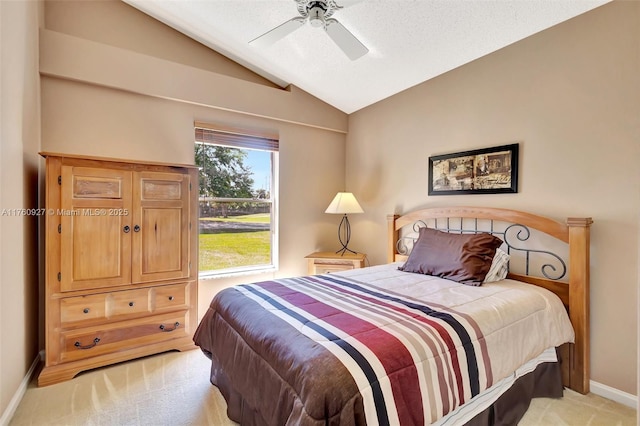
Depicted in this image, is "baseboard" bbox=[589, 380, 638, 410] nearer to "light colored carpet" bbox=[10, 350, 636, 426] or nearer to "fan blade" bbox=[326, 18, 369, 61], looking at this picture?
"light colored carpet" bbox=[10, 350, 636, 426]

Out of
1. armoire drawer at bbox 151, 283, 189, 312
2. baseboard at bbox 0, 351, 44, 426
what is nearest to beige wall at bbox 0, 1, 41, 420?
baseboard at bbox 0, 351, 44, 426

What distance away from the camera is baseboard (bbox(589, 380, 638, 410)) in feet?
6.33

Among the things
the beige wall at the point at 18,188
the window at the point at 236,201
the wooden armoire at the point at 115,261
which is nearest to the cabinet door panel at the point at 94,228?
the wooden armoire at the point at 115,261

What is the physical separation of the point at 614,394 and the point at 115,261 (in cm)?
370

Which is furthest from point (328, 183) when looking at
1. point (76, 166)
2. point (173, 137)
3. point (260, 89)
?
point (76, 166)

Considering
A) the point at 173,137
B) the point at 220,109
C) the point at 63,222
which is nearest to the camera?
the point at 63,222

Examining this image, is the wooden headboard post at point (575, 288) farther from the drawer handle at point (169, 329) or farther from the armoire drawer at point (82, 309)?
the armoire drawer at point (82, 309)

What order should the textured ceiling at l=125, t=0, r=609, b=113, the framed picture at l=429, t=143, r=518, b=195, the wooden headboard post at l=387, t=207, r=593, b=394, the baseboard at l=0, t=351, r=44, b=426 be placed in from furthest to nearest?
the framed picture at l=429, t=143, r=518, b=195, the textured ceiling at l=125, t=0, r=609, b=113, the wooden headboard post at l=387, t=207, r=593, b=394, the baseboard at l=0, t=351, r=44, b=426

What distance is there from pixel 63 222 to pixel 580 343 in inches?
148

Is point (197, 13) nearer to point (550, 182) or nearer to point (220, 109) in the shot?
point (220, 109)

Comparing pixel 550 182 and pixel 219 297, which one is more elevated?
pixel 550 182

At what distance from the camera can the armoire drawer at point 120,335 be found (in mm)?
2281

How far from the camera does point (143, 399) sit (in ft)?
6.66

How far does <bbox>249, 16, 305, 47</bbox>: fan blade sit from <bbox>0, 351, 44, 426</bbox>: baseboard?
9.19 ft
